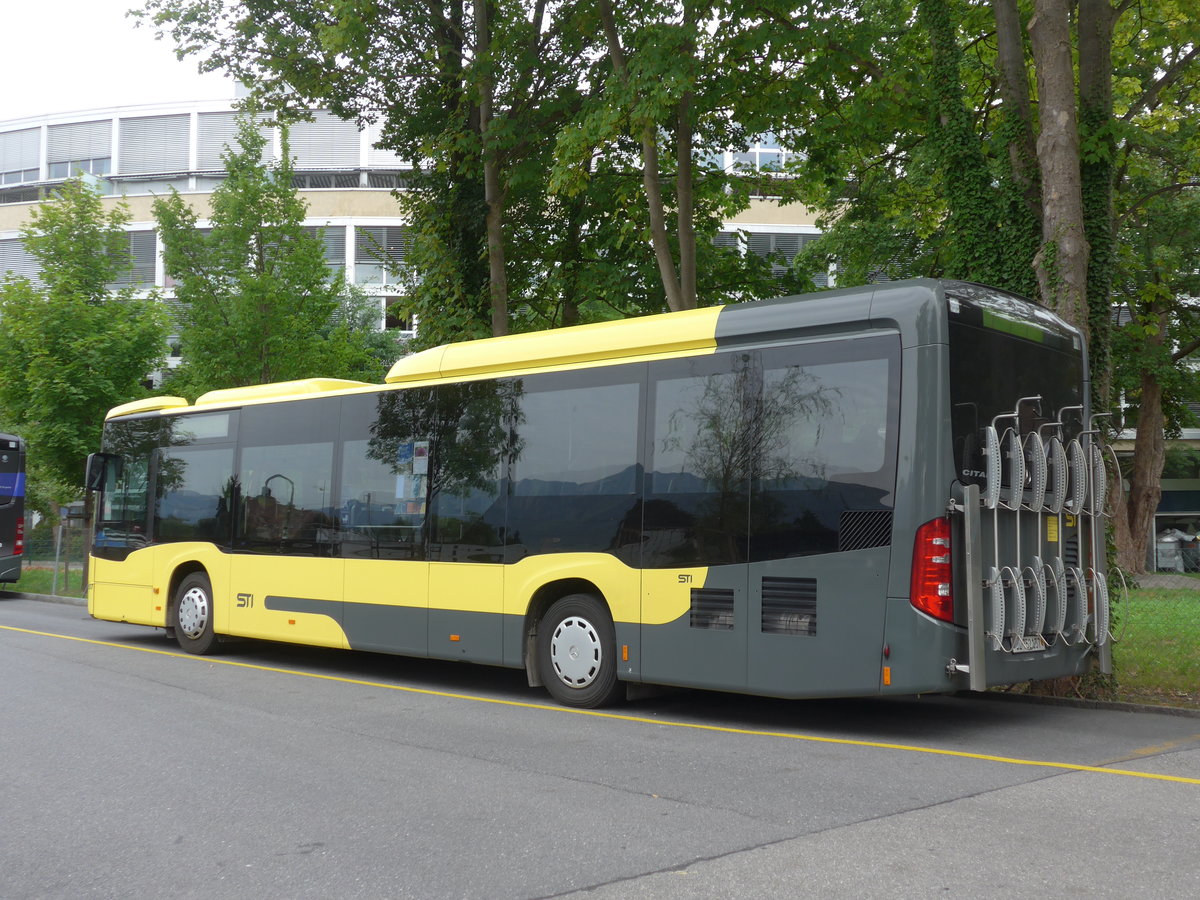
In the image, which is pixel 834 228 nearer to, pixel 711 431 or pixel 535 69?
pixel 535 69

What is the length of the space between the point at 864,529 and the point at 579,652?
294 cm

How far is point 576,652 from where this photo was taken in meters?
10.0

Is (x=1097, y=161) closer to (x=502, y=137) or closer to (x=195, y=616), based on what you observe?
(x=502, y=137)

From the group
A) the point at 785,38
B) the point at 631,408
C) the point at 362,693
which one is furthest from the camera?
the point at 785,38

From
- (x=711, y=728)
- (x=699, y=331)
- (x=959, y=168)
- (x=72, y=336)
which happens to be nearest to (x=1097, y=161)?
(x=959, y=168)

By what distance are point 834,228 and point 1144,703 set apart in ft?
57.7

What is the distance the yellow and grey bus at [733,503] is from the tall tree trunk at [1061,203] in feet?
3.15

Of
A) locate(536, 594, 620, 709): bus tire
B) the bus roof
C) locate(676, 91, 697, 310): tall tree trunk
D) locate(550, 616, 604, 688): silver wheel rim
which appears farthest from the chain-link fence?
locate(550, 616, 604, 688): silver wheel rim

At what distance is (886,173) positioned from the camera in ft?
66.8

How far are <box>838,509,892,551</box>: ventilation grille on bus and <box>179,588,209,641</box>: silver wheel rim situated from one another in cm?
876

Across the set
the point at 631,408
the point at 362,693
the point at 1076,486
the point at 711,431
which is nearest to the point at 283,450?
the point at 362,693

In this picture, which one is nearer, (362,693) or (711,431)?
(711,431)

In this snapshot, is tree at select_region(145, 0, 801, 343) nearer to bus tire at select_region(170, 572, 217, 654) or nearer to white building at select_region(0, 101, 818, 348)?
bus tire at select_region(170, 572, 217, 654)

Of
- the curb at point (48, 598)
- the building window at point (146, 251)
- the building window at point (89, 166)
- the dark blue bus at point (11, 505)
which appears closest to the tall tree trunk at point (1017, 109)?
the curb at point (48, 598)
